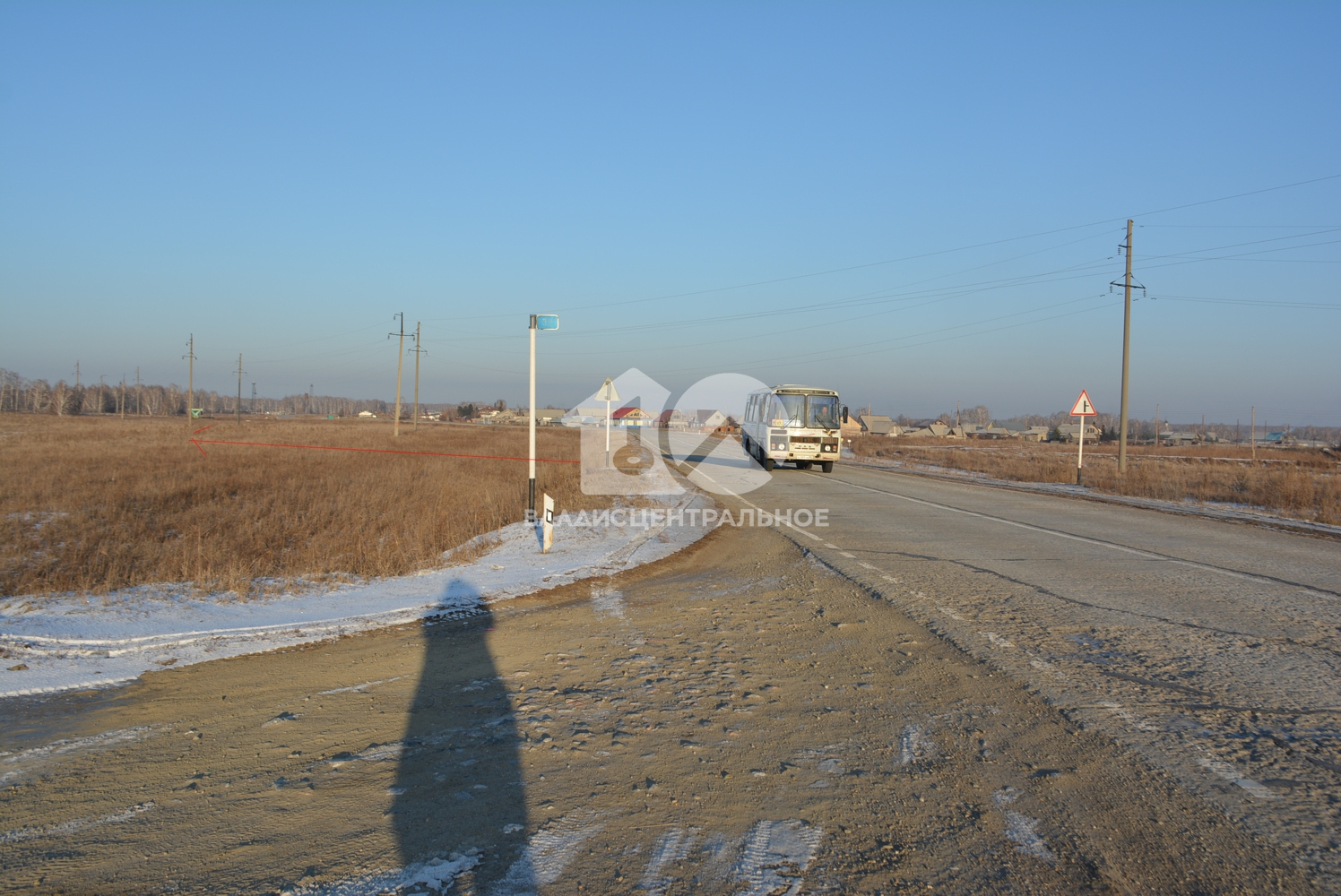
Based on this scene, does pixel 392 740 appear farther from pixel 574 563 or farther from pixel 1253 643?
pixel 1253 643

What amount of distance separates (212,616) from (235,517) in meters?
6.84

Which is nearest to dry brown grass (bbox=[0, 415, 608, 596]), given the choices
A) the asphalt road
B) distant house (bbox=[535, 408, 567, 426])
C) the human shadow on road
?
the human shadow on road

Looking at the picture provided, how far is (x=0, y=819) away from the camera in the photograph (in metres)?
3.39

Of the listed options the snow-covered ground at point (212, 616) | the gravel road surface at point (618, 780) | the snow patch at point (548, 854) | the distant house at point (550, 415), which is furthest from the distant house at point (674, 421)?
the snow patch at point (548, 854)

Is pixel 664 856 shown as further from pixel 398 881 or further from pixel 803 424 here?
pixel 803 424

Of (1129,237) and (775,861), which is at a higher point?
(1129,237)

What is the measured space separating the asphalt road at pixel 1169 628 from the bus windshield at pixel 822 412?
13.7 metres

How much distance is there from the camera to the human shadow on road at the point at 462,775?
10.2ft

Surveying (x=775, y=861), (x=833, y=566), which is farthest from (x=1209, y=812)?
(x=833, y=566)

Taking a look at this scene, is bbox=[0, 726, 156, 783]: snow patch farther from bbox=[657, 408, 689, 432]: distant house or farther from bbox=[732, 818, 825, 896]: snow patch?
bbox=[657, 408, 689, 432]: distant house

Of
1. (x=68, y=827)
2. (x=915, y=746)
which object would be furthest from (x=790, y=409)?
(x=68, y=827)

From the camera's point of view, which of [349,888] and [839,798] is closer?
[349,888]

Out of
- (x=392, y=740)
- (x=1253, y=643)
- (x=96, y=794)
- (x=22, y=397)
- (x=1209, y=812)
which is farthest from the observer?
(x=22, y=397)

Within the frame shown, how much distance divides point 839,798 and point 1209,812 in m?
1.60
